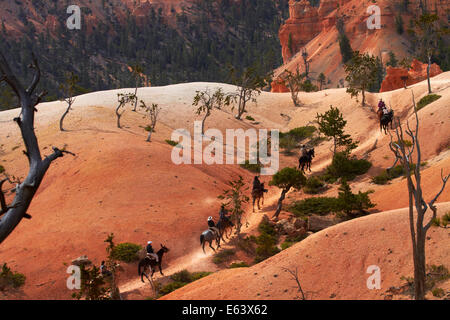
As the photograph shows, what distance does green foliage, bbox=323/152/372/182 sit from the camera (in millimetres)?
34375

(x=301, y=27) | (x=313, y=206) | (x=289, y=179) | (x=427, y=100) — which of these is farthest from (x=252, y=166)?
(x=301, y=27)

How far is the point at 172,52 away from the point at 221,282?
161182mm

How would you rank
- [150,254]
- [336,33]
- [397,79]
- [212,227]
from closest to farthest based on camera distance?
[150,254] < [212,227] < [397,79] < [336,33]

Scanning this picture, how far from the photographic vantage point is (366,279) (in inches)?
496

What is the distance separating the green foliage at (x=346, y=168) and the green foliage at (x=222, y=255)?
14.1m

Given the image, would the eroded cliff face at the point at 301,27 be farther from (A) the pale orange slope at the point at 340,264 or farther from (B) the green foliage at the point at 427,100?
(A) the pale orange slope at the point at 340,264

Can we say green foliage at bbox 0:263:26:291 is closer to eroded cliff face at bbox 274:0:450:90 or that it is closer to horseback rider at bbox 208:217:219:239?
horseback rider at bbox 208:217:219:239

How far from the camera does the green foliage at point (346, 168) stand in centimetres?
3438

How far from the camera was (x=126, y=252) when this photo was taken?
23.1 m

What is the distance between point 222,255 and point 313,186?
12791 millimetres

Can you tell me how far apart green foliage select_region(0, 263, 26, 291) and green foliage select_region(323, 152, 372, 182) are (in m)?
23.8

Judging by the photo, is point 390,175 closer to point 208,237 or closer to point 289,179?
point 289,179
